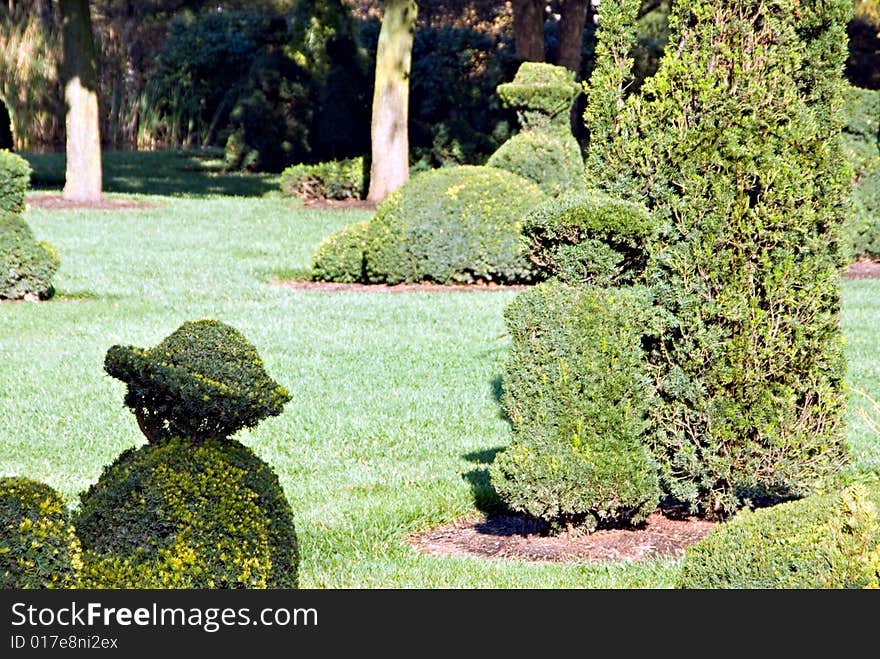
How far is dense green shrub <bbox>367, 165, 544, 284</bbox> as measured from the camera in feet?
45.5

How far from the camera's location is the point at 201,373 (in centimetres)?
412

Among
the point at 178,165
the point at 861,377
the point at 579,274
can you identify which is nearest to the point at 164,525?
the point at 579,274

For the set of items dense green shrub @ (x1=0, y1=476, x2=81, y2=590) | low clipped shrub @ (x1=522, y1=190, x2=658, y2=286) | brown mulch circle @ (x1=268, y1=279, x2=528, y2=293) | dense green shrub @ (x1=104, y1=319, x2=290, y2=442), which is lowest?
brown mulch circle @ (x1=268, y1=279, x2=528, y2=293)

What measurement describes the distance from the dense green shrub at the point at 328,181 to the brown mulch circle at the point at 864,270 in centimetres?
907

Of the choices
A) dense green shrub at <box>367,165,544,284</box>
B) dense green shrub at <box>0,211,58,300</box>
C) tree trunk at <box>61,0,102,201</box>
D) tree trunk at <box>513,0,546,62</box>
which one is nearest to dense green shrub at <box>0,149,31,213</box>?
dense green shrub at <box>0,211,58,300</box>

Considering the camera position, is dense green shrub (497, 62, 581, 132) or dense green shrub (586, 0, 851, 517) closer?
dense green shrub (586, 0, 851, 517)

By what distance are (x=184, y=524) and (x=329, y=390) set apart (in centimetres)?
496

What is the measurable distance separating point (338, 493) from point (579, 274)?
5.79 feet

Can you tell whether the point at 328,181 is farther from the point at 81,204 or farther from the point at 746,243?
the point at 746,243

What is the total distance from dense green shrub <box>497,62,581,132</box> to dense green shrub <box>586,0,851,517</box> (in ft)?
32.9

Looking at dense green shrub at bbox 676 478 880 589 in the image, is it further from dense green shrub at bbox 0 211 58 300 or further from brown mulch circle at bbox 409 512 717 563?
dense green shrub at bbox 0 211 58 300

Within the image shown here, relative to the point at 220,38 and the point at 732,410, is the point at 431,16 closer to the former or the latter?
the point at 220,38

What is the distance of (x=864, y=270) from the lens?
52.1 feet

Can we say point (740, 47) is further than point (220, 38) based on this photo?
No
